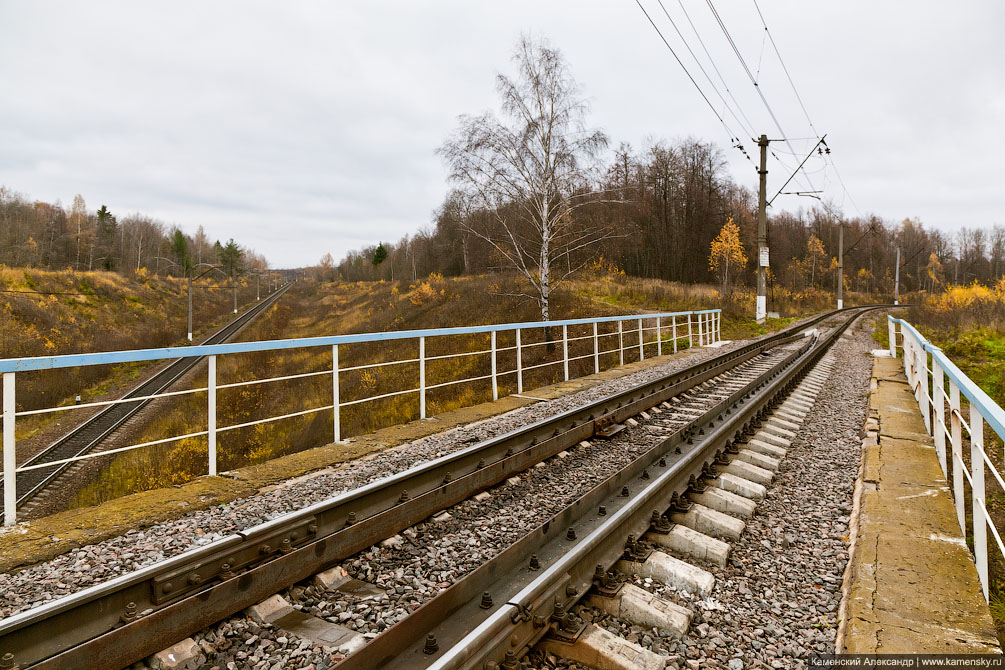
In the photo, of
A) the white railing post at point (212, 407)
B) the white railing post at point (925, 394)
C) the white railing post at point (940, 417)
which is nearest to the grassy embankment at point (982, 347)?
the white railing post at point (940, 417)

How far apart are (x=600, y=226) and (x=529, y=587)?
18657 mm

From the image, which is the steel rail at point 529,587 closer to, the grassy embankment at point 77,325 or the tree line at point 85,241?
the grassy embankment at point 77,325

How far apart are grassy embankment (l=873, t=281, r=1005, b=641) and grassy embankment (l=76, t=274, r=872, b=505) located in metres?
6.20

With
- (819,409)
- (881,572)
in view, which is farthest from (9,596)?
(819,409)

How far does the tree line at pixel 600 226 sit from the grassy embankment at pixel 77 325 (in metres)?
18.1

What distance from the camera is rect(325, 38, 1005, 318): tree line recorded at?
59.7ft

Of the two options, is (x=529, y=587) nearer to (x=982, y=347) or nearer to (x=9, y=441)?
(x=9, y=441)

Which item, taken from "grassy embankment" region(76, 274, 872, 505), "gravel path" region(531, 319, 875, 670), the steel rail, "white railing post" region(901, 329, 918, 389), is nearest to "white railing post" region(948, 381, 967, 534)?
"gravel path" region(531, 319, 875, 670)

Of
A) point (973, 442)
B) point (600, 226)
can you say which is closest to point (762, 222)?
point (600, 226)

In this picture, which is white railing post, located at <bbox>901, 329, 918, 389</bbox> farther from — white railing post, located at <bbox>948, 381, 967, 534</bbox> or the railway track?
the railway track

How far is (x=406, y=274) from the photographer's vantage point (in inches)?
2958

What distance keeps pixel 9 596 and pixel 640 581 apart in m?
3.17

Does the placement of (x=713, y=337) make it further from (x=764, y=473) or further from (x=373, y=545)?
(x=373, y=545)

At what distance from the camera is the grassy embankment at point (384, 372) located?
1446 centimetres
